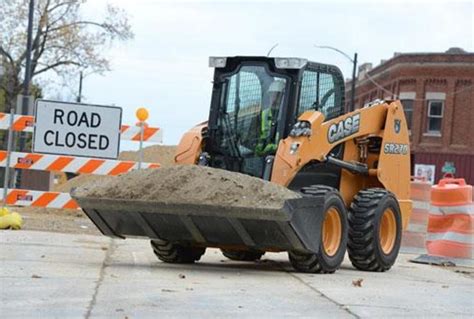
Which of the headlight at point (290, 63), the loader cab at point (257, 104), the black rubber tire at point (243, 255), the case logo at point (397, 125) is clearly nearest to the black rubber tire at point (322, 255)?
the loader cab at point (257, 104)

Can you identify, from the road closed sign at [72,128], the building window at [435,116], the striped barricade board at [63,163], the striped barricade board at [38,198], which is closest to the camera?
the road closed sign at [72,128]

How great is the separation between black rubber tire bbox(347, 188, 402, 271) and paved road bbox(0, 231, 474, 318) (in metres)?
0.21

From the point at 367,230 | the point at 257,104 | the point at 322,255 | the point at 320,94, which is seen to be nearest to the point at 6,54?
the point at 320,94

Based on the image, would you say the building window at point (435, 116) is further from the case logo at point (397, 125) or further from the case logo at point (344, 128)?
the case logo at point (344, 128)

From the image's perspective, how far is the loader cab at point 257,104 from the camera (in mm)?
12305

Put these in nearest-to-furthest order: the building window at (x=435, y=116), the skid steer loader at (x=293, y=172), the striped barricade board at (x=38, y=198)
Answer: the skid steer loader at (x=293, y=172) → the striped barricade board at (x=38, y=198) → the building window at (x=435, y=116)

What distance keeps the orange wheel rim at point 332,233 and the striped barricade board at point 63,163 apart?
18.3 ft

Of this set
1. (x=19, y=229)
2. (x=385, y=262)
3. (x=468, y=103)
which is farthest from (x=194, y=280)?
(x=468, y=103)

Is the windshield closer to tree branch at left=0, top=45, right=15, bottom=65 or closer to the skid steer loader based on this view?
the skid steer loader

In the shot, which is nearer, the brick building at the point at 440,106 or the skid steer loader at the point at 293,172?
the skid steer loader at the point at 293,172

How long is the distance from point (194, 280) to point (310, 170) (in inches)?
108

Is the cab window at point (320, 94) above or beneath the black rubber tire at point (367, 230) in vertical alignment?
above

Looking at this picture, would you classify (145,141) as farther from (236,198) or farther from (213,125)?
(236,198)

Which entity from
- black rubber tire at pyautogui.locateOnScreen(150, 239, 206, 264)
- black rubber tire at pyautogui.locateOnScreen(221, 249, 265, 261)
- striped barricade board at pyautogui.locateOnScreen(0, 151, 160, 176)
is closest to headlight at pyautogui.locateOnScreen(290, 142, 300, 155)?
black rubber tire at pyautogui.locateOnScreen(150, 239, 206, 264)
